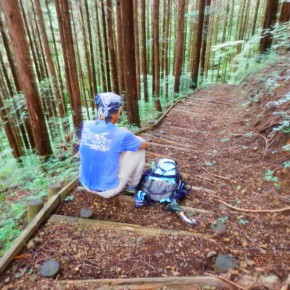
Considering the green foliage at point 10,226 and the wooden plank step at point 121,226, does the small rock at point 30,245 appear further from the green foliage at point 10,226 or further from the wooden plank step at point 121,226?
the green foliage at point 10,226

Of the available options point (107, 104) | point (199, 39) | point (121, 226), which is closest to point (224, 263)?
point (121, 226)

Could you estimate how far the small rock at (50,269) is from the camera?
2.14 metres

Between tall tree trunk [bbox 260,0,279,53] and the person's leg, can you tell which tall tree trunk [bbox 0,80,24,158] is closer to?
the person's leg

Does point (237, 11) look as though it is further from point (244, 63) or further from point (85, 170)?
point (85, 170)

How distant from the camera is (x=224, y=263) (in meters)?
2.20

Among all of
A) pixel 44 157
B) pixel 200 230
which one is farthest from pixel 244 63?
pixel 200 230

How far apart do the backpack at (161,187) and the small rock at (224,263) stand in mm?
1039

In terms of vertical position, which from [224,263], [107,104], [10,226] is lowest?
[10,226]

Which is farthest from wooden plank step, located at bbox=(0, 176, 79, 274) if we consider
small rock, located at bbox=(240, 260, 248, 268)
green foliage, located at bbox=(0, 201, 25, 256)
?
small rock, located at bbox=(240, 260, 248, 268)

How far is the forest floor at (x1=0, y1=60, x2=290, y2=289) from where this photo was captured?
2.19 meters

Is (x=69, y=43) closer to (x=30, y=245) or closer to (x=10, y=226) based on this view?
(x=10, y=226)

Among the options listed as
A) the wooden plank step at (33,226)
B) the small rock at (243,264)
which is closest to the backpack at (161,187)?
the wooden plank step at (33,226)

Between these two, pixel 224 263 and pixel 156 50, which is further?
pixel 156 50

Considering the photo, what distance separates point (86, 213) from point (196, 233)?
1355 millimetres
